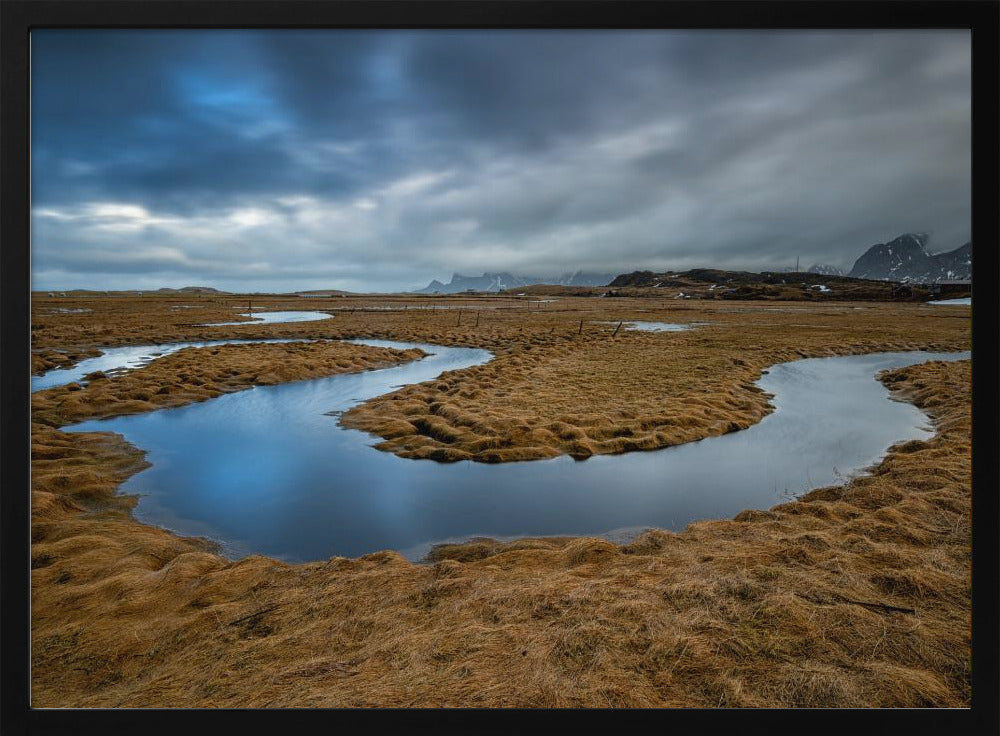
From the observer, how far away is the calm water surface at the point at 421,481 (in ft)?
24.1

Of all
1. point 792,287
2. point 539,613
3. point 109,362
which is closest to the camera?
point 539,613

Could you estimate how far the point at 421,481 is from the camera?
9.31m

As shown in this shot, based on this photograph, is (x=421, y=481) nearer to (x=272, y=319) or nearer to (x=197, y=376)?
(x=197, y=376)

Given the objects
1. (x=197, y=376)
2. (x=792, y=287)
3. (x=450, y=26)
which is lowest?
(x=197, y=376)

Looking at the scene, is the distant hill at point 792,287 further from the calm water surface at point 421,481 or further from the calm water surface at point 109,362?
the calm water surface at point 109,362

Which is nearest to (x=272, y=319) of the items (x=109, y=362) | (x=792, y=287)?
(x=109, y=362)

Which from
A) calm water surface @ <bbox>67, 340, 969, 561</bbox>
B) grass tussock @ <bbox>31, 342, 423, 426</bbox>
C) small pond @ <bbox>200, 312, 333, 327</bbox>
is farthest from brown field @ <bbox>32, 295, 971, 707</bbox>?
small pond @ <bbox>200, 312, 333, 327</bbox>

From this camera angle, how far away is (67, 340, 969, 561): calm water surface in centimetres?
736

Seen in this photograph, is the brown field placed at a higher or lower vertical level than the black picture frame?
lower

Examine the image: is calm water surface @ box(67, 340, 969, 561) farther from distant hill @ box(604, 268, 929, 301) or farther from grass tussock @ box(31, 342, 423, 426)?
distant hill @ box(604, 268, 929, 301)

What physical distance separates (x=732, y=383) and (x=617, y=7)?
1651 cm
